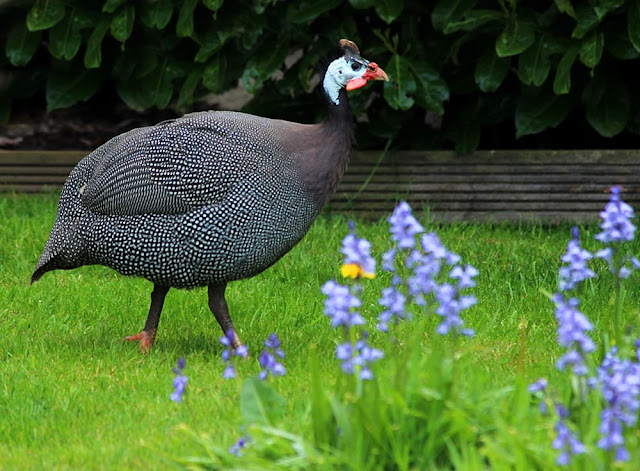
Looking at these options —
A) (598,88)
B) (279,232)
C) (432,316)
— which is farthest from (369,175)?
(279,232)

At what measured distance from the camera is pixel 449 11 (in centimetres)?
628

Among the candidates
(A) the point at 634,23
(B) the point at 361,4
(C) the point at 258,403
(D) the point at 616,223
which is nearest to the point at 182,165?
(C) the point at 258,403

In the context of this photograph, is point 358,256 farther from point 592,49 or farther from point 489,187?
point 489,187

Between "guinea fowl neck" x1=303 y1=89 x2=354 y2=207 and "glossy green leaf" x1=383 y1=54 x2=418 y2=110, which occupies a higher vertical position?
"glossy green leaf" x1=383 y1=54 x2=418 y2=110

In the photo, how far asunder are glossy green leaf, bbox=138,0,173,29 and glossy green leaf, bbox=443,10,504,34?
1636 millimetres

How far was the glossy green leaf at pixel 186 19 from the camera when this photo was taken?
6.38 metres

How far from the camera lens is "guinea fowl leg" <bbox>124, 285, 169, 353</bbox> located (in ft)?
14.6

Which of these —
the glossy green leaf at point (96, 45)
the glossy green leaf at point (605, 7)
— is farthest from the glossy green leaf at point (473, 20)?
the glossy green leaf at point (96, 45)

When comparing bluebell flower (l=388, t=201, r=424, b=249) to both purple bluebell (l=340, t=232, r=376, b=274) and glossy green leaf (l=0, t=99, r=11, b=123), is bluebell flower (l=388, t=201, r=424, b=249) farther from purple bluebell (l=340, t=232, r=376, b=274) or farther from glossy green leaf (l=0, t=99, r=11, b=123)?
glossy green leaf (l=0, t=99, r=11, b=123)

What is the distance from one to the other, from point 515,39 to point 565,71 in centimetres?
33

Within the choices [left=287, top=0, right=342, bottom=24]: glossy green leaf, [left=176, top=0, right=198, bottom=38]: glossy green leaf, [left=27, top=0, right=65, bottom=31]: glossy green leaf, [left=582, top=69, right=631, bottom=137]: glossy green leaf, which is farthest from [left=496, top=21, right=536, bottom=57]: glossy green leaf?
[left=27, top=0, right=65, bottom=31]: glossy green leaf

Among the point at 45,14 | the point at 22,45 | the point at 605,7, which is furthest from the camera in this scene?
the point at 22,45

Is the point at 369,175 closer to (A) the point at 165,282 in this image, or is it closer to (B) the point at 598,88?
(B) the point at 598,88

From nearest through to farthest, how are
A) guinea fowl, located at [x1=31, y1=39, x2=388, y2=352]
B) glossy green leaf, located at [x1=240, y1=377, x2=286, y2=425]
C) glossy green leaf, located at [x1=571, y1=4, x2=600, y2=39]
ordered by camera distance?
glossy green leaf, located at [x1=240, y1=377, x2=286, y2=425] < guinea fowl, located at [x1=31, y1=39, x2=388, y2=352] < glossy green leaf, located at [x1=571, y1=4, x2=600, y2=39]
